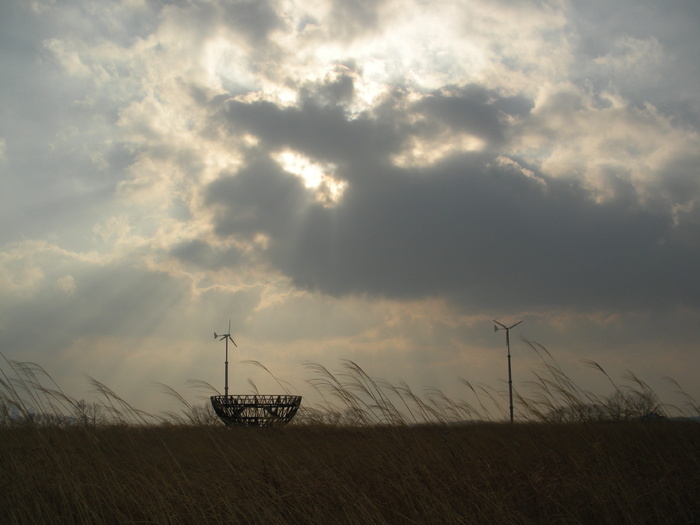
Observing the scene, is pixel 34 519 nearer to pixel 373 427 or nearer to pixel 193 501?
pixel 193 501

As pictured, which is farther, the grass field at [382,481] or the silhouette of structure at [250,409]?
the silhouette of structure at [250,409]

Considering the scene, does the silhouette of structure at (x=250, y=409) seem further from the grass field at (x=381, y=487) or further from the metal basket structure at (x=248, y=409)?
the grass field at (x=381, y=487)

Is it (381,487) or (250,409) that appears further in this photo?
(250,409)

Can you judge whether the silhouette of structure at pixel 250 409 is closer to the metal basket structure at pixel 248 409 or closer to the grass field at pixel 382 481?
the metal basket structure at pixel 248 409

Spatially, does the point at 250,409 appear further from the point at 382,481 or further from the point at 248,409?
the point at 382,481

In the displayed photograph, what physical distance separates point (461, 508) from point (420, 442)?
251cm

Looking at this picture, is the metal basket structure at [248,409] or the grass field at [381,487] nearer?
the grass field at [381,487]

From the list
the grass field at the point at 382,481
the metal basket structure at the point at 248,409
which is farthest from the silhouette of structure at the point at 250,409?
the grass field at the point at 382,481

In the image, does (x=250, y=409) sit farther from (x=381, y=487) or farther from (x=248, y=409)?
(x=381, y=487)

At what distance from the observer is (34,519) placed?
564 cm

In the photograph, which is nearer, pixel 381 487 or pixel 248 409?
pixel 381 487

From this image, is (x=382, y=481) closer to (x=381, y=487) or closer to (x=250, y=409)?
(x=381, y=487)

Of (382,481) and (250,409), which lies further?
(250,409)

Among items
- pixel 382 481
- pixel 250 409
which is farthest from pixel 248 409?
pixel 382 481
